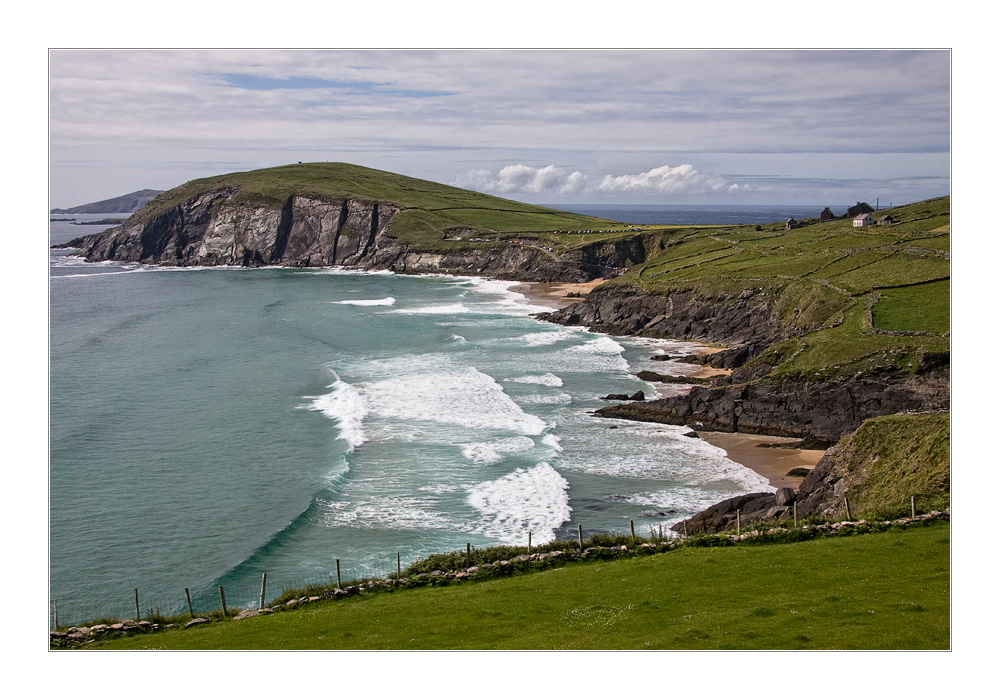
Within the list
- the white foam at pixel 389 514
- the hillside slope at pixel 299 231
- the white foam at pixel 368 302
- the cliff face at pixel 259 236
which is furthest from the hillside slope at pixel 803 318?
the cliff face at pixel 259 236

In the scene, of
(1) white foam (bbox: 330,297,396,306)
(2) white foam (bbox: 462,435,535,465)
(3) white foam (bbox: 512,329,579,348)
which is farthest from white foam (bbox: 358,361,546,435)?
(1) white foam (bbox: 330,297,396,306)

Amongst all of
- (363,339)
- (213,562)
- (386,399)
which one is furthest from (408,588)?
(363,339)

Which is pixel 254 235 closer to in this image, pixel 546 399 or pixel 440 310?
pixel 440 310

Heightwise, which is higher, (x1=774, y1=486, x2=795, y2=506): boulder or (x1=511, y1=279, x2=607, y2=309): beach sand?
(x1=511, y1=279, x2=607, y2=309): beach sand

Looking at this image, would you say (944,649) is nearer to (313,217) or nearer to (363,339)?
(363,339)

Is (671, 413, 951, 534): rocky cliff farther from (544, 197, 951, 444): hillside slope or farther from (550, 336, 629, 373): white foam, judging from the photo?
(550, 336, 629, 373): white foam

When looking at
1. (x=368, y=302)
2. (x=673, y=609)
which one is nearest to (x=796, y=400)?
(x=673, y=609)
